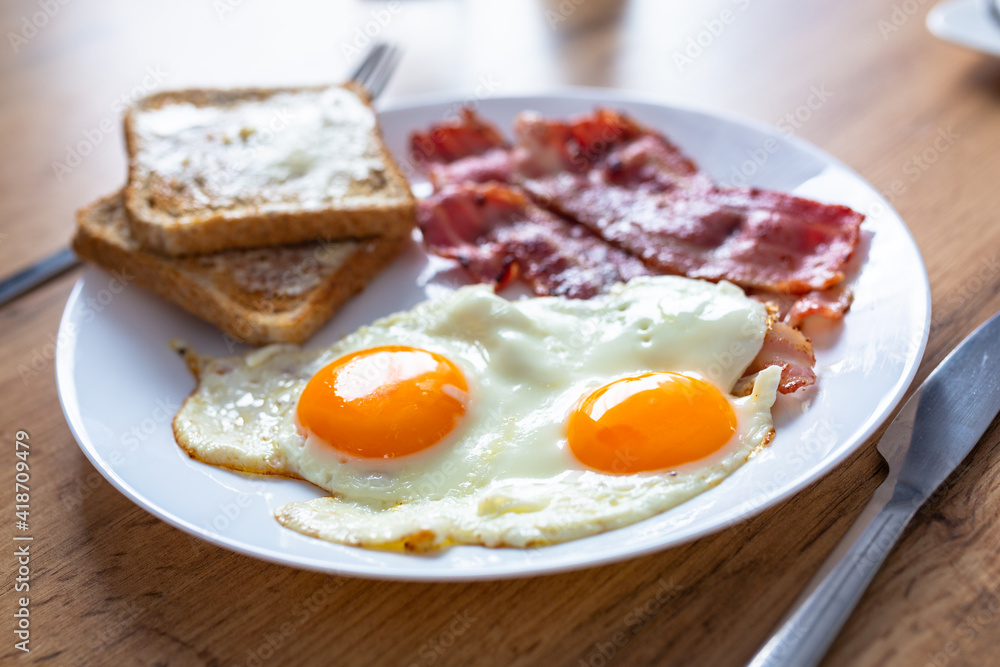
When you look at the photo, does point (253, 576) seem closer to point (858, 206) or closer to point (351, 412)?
point (351, 412)

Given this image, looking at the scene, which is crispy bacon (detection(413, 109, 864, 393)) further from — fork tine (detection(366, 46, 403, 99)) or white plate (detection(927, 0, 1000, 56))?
white plate (detection(927, 0, 1000, 56))

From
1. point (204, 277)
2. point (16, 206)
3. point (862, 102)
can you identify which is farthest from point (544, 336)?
point (16, 206)

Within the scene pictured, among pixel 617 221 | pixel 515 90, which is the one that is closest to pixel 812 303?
pixel 617 221

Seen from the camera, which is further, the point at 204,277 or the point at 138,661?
the point at 204,277

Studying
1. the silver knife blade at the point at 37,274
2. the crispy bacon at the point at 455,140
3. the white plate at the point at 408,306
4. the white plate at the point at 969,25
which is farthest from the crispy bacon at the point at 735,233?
the silver knife blade at the point at 37,274

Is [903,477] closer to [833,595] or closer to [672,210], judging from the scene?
[833,595]

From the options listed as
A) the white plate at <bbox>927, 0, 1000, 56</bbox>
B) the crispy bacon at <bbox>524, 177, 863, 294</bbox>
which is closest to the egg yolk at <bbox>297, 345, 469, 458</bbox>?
the crispy bacon at <bbox>524, 177, 863, 294</bbox>
